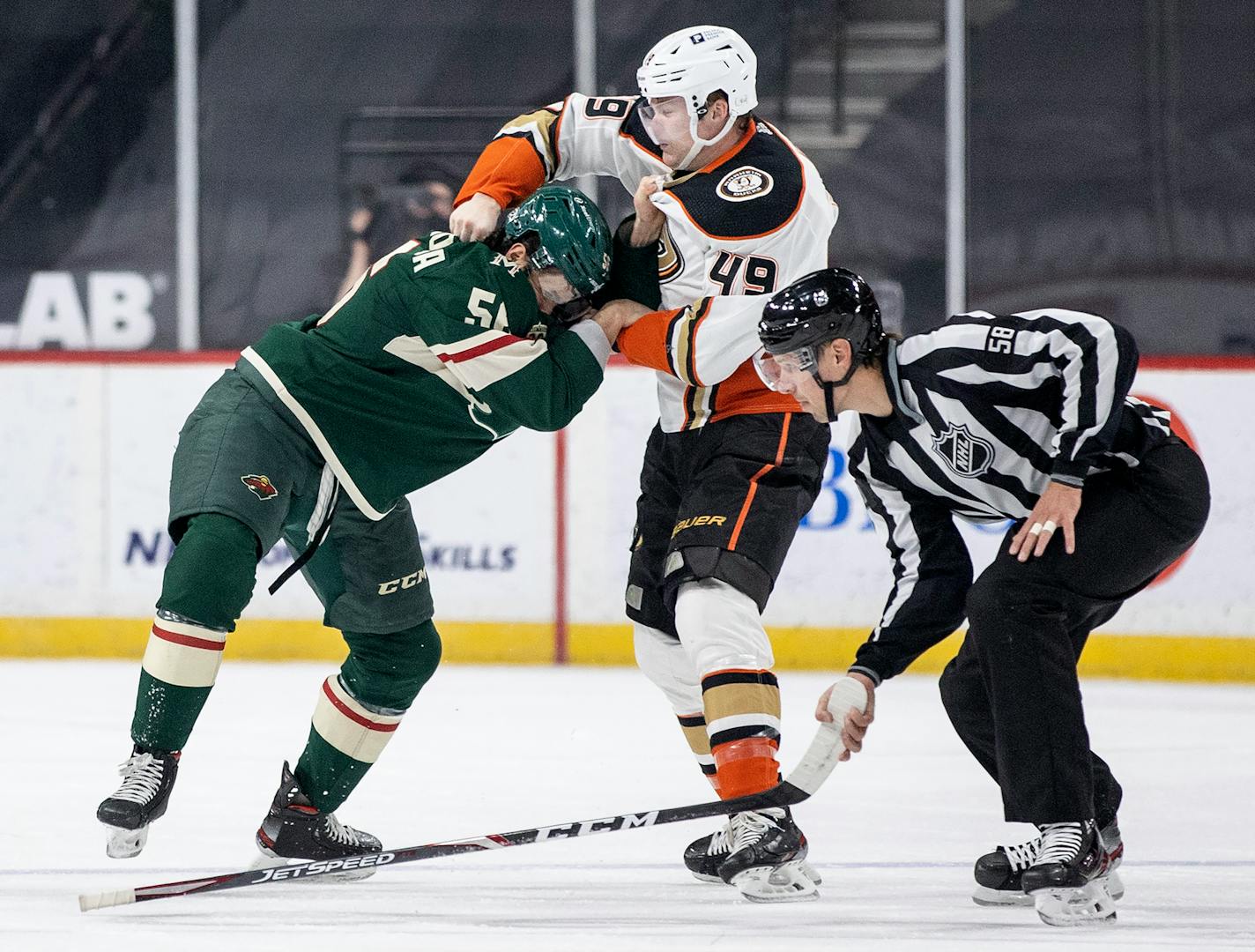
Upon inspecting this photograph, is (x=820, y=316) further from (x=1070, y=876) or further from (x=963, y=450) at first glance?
(x=1070, y=876)

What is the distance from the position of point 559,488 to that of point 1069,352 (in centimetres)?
318

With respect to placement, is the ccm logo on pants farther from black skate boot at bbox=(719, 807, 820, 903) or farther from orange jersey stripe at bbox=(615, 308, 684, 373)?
black skate boot at bbox=(719, 807, 820, 903)

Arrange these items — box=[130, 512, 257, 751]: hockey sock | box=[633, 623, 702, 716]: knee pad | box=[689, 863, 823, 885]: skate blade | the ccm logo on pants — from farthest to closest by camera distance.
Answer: box=[633, 623, 702, 716]: knee pad < the ccm logo on pants < box=[689, 863, 823, 885]: skate blade < box=[130, 512, 257, 751]: hockey sock

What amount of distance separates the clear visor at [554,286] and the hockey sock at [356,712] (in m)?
0.62

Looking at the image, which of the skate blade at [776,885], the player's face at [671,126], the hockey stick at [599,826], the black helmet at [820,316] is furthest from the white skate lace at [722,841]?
the player's face at [671,126]

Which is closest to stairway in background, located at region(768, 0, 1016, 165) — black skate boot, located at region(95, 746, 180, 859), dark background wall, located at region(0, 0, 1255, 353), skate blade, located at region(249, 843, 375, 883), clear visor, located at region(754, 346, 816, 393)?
dark background wall, located at region(0, 0, 1255, 353)

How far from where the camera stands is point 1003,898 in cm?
276

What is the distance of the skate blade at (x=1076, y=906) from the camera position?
8.57 feet

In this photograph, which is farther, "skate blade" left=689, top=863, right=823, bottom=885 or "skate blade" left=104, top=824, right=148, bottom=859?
"skate blade" left=689, top=863, right=823, bottom=885

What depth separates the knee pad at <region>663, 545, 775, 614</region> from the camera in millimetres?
2840

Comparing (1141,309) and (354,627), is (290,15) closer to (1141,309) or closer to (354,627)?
(1141,309)

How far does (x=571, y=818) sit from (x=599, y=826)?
730mm

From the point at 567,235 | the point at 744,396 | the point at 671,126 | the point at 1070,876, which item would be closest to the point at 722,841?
the point at 1070,876

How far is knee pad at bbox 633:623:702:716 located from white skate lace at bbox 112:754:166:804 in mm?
843
